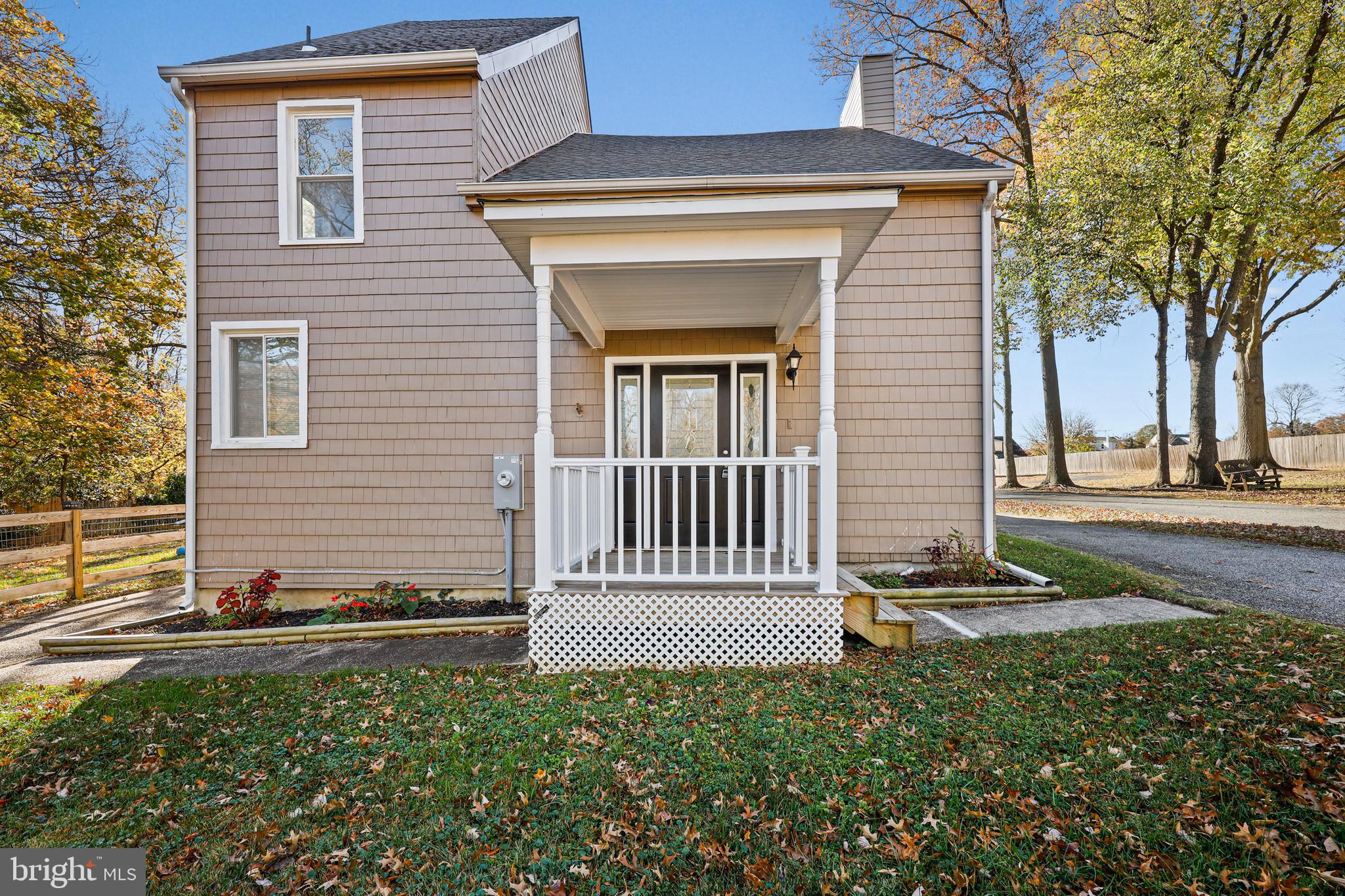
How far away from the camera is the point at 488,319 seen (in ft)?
19.7

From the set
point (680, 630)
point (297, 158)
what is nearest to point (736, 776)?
point (680, 630)

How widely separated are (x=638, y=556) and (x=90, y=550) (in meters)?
7.48

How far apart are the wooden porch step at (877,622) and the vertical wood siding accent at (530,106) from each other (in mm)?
5629

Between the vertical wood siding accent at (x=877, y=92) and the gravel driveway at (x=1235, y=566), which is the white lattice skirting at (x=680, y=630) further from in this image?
the vertical wood siding accent at (x=877, y=92)

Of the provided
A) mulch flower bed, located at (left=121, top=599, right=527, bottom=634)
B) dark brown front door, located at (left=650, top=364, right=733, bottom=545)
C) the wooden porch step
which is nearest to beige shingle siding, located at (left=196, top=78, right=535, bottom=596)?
mulch flower bed, located at (left=121, top=599, right=527, bottom=634)

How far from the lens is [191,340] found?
19.6 feet

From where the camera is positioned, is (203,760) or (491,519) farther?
(491,519)

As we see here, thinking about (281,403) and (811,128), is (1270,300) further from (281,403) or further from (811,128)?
(281,403)

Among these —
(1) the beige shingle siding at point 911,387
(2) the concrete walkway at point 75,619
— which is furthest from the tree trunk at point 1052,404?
(2) the concrete walkway at point 75,619

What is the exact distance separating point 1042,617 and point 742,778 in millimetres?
3537

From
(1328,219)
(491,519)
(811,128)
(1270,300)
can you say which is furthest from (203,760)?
(1270,300)

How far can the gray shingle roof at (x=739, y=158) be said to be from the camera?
168 inches

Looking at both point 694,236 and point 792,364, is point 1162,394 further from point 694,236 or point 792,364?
point 694,236

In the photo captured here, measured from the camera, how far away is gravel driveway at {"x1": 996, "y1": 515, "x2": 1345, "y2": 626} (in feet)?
16.3
